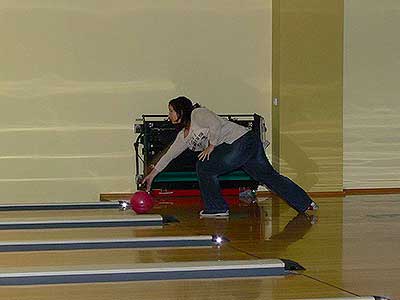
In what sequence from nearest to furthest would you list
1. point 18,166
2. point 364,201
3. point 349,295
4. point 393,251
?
point 349,295, point 393,251, point 364,201, point 18,166

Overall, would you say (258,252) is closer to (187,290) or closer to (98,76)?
(187,290)

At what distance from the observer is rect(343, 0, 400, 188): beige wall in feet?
29.3

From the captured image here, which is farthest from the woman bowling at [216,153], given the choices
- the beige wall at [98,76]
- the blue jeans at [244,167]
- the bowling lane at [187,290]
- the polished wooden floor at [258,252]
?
the bowling lane at [187,290]

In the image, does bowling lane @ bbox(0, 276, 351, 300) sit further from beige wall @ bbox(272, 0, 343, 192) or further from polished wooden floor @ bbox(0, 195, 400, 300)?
beige wall @ bbox(272, 0, 343, 192)

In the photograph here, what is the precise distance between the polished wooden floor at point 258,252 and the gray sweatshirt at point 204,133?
0.55 metres

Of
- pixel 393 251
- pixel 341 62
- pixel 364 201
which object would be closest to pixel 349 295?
pixel 393 251

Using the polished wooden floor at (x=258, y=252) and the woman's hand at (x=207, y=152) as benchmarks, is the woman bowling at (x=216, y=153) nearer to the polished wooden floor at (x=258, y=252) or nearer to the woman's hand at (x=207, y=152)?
the woman's hand at (x=207, y=152)

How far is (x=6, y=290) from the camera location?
→ 3650 mm

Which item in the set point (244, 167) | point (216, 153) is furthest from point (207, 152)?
point (244, 167)

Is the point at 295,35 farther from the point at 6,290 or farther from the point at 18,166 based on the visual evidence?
the point at 6,290

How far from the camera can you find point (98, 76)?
8719mm

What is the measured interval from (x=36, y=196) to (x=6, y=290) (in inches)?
200

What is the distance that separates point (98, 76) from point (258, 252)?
430 centimetres

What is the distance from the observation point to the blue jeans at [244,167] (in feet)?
21.4
